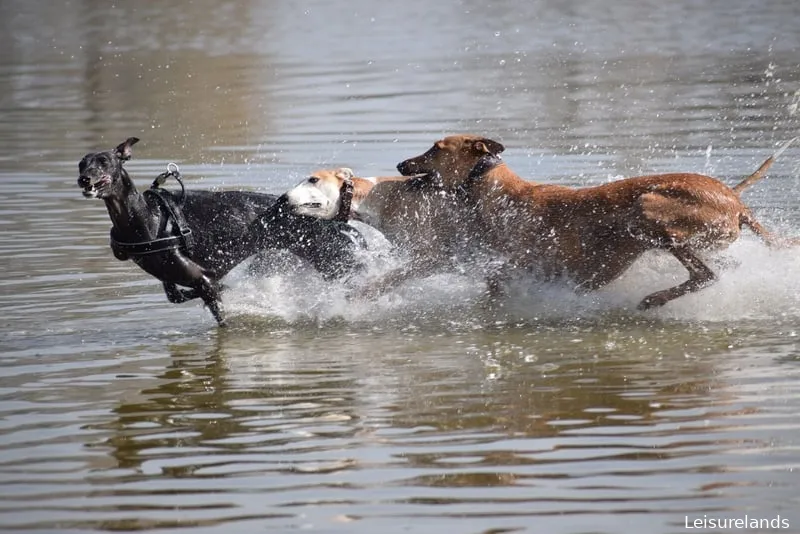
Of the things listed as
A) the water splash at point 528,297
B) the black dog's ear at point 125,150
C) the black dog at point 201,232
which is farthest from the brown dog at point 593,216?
the black dog's ear at point 125,150

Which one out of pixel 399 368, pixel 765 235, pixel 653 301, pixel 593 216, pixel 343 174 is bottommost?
pixel 399 368

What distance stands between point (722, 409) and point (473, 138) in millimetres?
3165

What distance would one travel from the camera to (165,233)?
29.3 ft

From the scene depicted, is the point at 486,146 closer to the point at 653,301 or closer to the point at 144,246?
the point at 653,301

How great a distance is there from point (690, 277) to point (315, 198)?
251 centimetres

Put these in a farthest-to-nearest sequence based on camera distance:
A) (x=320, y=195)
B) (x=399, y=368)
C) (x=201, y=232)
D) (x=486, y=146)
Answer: (x=201, y=232) < (x=486, y=146) < (x=320, y=195) < (x=399, y=368)

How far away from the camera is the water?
567 cm

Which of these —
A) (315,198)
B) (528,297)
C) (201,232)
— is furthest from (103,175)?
(528,297)

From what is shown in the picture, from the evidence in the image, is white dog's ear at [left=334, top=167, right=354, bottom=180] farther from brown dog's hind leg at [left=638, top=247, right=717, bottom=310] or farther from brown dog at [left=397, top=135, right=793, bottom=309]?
brown dog's hind leg at [left=638, top=247, right=717, bottom=310]

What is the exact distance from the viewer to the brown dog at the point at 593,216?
28.0 ft

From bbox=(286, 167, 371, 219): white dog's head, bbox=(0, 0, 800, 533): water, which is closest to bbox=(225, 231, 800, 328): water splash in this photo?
bbox=(0, 0, 800, 533): water

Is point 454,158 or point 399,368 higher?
point 454,158

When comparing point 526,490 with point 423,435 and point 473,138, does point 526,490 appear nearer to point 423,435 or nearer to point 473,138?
point 423,435

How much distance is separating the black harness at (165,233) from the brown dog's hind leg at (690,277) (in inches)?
123
